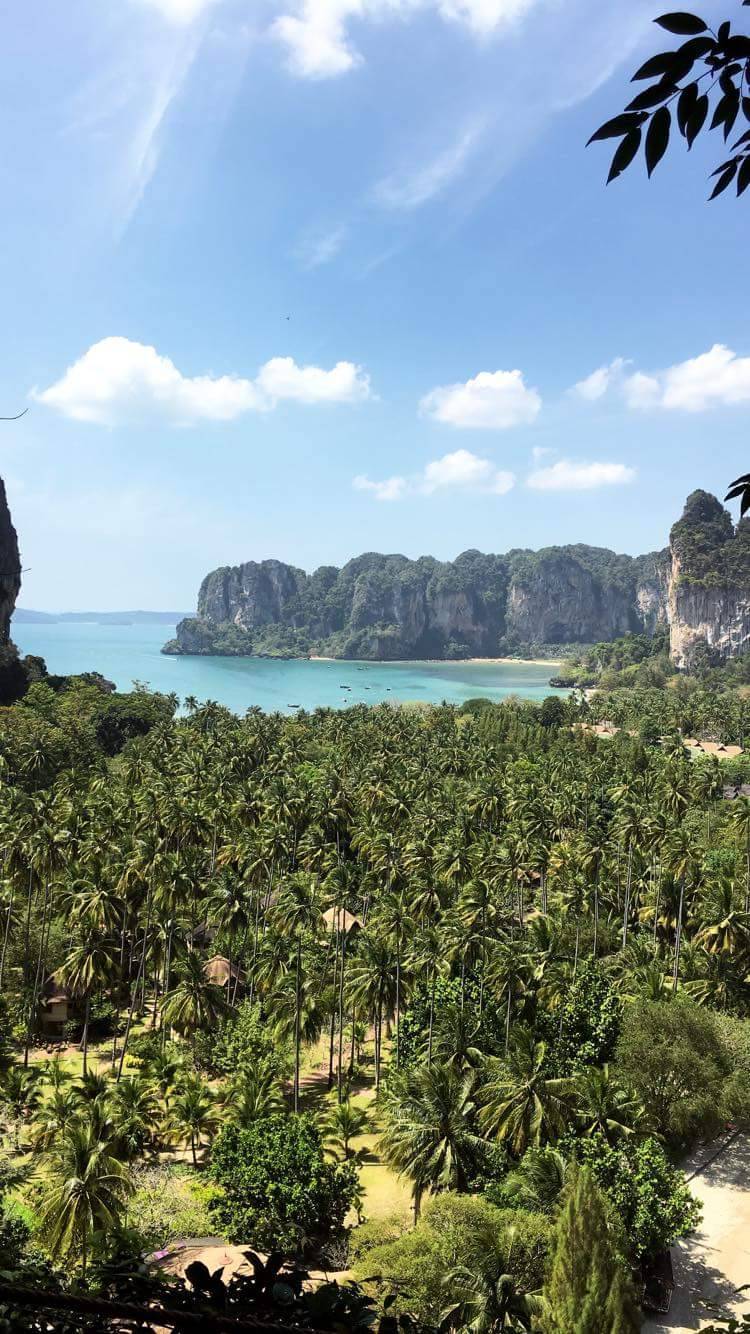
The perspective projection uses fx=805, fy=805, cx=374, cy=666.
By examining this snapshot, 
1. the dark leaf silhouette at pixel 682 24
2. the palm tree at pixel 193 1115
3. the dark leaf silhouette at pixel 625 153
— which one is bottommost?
the palm tree at pixel 193 1115

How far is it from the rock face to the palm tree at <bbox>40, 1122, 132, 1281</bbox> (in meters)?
97.3

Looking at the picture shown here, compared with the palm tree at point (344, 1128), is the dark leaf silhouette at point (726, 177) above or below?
above

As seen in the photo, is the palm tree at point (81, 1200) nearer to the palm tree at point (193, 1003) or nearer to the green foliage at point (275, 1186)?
the green foliage at point (275, 1186)

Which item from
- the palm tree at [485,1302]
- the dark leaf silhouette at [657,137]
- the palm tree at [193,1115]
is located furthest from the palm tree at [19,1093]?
the dark leaf silhouette at [657,137]

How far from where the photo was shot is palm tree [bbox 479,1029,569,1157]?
95.4 ft

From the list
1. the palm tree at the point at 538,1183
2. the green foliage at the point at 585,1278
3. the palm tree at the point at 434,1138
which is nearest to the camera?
the green foliage at the point at 585,1278

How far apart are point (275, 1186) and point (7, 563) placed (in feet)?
352

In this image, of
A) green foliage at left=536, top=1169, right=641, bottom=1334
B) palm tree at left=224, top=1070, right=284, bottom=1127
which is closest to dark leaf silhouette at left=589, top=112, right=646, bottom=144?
green foliage at left=536, top=1169, right=641, bottom=1334

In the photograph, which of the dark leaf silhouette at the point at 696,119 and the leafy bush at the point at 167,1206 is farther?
the leafy bush at the point at 167,1206

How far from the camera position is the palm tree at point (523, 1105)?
95.4 feet

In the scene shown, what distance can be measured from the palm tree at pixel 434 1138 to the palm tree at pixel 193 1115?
28.4ft

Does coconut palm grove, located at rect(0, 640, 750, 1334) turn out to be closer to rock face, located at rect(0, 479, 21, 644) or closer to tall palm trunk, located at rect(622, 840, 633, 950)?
tall palm trunk, located at rect(622, 840, 633, 950)

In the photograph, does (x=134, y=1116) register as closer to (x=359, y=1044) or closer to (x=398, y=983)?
(x=398, y=983)

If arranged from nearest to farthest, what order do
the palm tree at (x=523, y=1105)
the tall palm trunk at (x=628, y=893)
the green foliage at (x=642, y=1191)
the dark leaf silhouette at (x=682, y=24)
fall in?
the dark leaf silhouette at (x=682, y=24) → the green foliage at (x=642, y=1191) → the palm tree at (x=523, y=1105) → the tall palm trunk at (x=628, y=893)
